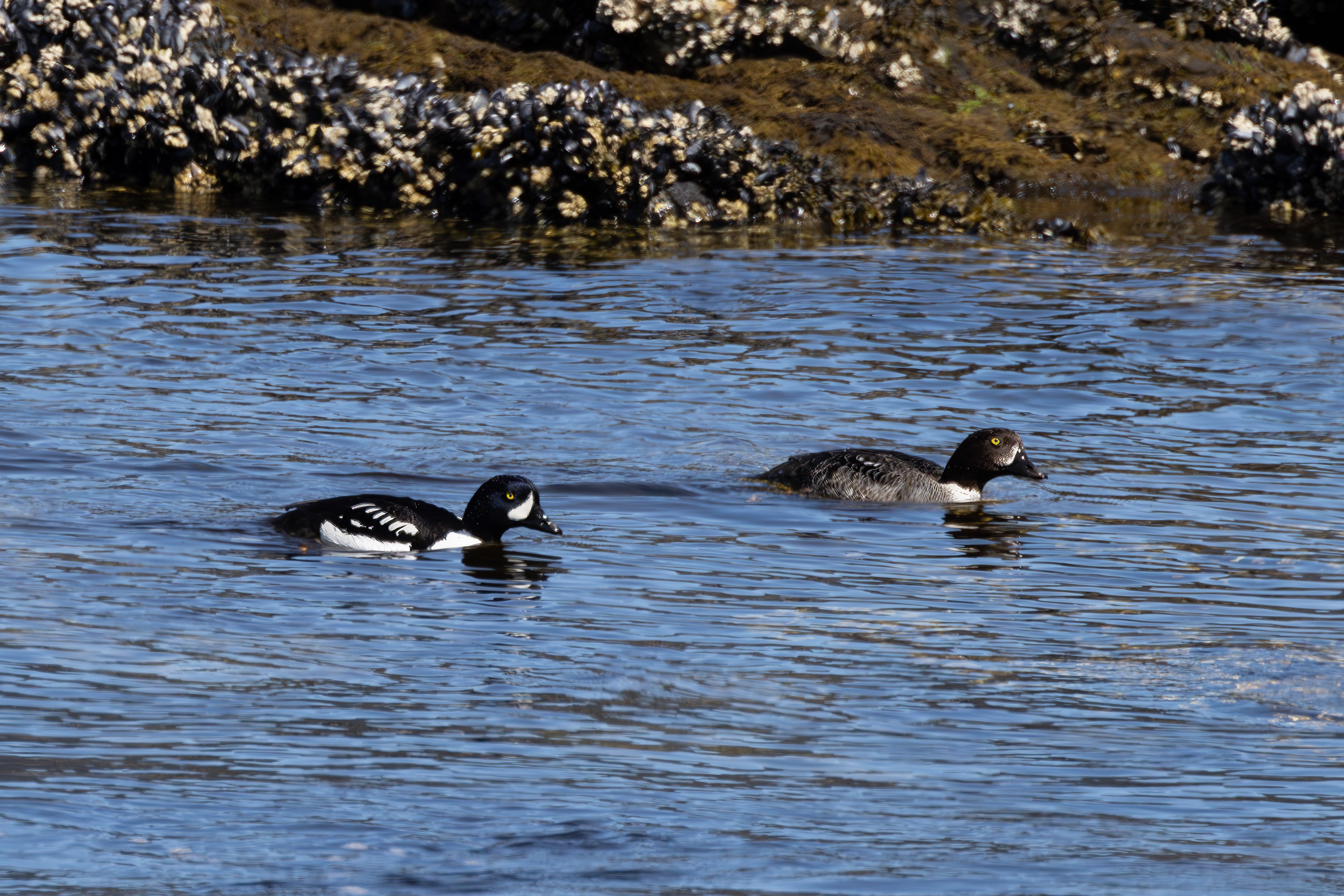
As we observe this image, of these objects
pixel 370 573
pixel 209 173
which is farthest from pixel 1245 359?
pixel 209 173

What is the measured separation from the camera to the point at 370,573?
10.1 meters

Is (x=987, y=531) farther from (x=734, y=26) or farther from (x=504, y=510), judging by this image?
(x=734, y=26)

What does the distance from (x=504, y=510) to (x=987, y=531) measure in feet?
10.2

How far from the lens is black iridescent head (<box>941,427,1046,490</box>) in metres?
12.5

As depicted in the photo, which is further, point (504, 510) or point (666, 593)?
point (504, 510)

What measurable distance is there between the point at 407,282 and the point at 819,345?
4.74 m

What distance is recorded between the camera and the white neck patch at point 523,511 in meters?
10.9

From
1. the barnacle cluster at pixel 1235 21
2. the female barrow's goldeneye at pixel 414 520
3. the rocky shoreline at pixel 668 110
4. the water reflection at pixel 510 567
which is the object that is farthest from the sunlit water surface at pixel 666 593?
the barnacle cluster at pixel 1235 21

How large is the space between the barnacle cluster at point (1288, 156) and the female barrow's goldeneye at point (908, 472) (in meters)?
13.3

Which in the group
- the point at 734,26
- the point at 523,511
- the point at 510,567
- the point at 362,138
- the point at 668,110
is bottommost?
the point at 510,567

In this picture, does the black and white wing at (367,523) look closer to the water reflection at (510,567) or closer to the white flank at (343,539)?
the white flank at (343,539)

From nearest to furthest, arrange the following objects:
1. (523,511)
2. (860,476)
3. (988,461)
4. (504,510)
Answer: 1. (523,511)
2. (504,510)
3. (860,476)
4. (988,461)

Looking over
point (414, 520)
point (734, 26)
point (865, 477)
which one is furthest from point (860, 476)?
point (734, 26)

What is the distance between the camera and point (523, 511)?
1094cm
